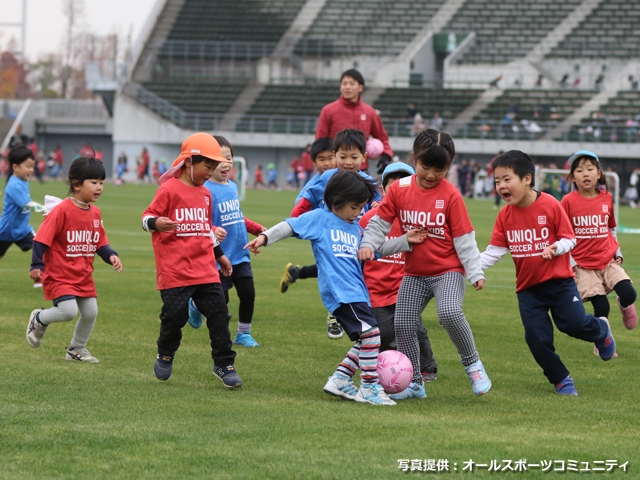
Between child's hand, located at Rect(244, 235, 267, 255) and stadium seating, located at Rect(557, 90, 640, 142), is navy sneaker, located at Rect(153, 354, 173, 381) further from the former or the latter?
stadium seating, located at Rect(557, 90, 640, 142)

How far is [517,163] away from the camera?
A: 707cm

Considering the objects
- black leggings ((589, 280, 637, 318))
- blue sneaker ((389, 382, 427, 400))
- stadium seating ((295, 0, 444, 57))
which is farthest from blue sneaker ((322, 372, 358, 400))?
stadium seating ((295, 0, 444, 57))

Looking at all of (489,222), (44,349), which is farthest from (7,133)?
(44,349)

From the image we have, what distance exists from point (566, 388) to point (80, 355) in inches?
145

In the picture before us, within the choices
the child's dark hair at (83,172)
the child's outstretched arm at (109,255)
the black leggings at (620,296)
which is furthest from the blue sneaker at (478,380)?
the child's dark hair at (83,172)

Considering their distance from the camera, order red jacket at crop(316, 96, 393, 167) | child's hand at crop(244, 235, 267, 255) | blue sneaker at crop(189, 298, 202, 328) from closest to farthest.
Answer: child's hand at crop(244, 235, 267, 255) → blue sneaker at crop(189, 298, 202, 328) → red jacket at crop(316, 96, 393, 167)

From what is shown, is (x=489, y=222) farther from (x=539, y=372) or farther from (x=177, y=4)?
(x=177, y=4)

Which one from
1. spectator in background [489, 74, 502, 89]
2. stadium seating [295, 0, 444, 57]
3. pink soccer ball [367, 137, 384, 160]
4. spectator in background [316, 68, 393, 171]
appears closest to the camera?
pink soccer ball [367, 137, 384, 160]

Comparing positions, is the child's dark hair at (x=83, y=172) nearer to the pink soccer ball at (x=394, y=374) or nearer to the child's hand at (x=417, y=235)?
the child's hand at (x=417, y=235)

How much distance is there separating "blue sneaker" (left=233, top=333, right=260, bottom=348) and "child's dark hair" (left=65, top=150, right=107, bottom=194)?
1.99 metres

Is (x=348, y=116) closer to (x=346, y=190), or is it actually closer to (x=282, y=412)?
(x=346, y=190)

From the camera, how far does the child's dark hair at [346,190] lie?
6.68m

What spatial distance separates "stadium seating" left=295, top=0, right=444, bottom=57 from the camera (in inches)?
2180

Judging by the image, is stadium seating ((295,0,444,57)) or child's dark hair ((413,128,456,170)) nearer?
child's dark hair ((413,128,456,170))
